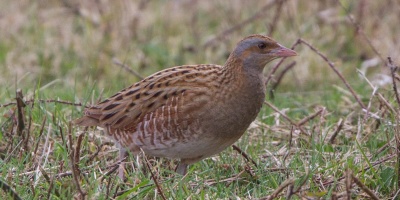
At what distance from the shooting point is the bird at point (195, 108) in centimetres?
542

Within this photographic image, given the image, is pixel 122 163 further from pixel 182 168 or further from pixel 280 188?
pixel 280 188

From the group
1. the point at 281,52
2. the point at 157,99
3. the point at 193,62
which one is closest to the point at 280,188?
the point at 281,52

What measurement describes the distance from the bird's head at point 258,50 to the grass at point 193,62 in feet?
2.18

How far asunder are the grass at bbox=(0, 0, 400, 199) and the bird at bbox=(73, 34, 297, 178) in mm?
168

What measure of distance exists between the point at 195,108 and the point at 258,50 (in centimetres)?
57

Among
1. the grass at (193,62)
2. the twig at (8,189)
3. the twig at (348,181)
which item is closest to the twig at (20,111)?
the grass at (193,62)

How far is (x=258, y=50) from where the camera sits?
560cm

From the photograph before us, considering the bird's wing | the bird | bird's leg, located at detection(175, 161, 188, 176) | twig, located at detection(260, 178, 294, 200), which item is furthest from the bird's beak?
twig, located at detection(260, 178, 294, 200)

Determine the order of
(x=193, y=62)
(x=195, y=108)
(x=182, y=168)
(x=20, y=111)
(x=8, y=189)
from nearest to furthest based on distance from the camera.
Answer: (x=8, y=189), (x=195, y=108), (x=182, y=168), (x=20, y=111), (x=193, y=62)

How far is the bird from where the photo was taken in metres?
5.42

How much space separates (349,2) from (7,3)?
14.5ft

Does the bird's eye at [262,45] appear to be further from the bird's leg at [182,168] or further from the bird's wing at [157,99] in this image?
the bird's leg at [182,168]

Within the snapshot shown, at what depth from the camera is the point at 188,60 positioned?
10.2 meters

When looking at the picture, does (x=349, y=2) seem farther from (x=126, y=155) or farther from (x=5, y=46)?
(x=126, y=155)
